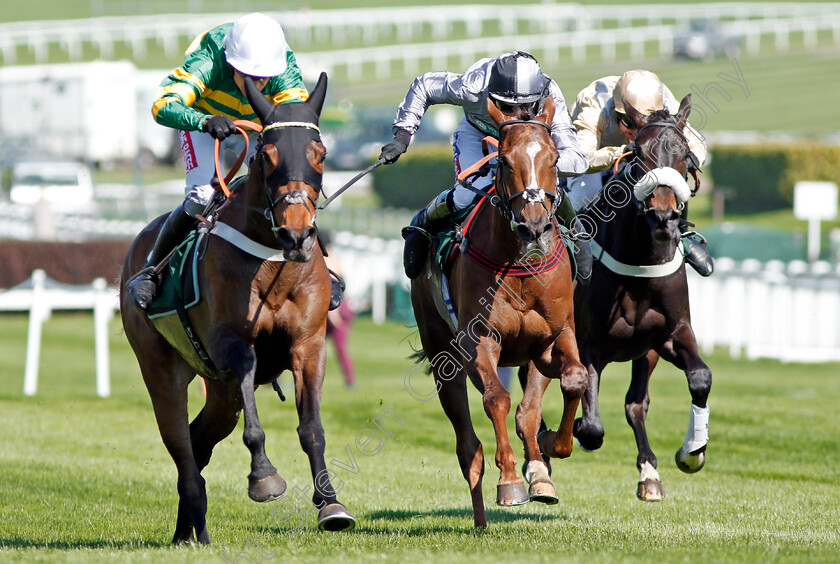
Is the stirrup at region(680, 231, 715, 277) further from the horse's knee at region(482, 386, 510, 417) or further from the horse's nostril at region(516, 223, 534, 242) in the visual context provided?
the horse's nostril at region(516, 223, 534, 242)

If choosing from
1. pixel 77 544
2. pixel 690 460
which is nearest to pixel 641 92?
pixel 690 460

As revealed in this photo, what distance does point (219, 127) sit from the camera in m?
5.79

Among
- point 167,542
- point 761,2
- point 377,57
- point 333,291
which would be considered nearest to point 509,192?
point 333,291

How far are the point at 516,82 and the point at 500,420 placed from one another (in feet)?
5.64

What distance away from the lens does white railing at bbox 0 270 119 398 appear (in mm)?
13422

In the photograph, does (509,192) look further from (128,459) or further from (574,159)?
(128,459)

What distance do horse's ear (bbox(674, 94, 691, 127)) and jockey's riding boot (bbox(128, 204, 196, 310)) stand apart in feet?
9.19

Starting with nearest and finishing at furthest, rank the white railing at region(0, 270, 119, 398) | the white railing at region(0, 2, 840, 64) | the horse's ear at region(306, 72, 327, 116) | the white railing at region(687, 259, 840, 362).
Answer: the horse's ear at region(306, 72, 327, 116) < the white railing at region(0, 270, 119, 398) < the white railing at region(687, 259, 840, 362) < the white railing at region(0, 2, 840, 64)

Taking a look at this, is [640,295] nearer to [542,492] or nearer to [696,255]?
[696,255]

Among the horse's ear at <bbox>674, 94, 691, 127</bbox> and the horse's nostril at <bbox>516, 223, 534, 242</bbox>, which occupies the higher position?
the horse's ear at <bbox>674, 94, 691, 127</bbox>

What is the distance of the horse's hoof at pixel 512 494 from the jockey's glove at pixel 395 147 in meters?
1.83

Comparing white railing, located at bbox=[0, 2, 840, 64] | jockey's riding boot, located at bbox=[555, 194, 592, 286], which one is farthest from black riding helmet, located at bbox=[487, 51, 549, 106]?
white railing, located at bbox=[0, 2, 840, 64]

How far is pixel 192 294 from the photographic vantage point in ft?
20.3

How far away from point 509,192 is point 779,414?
7.52 metres
